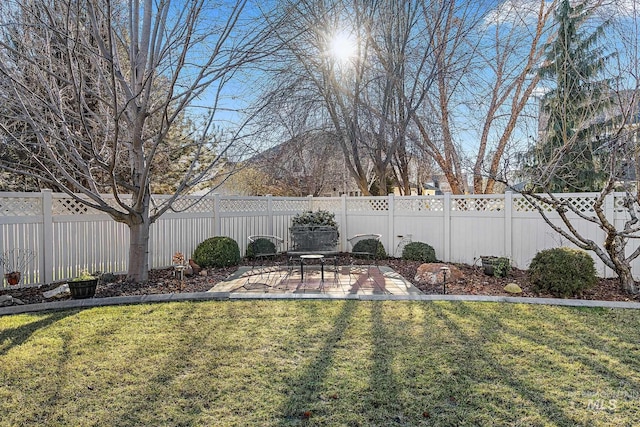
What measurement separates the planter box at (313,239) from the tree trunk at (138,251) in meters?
2.93

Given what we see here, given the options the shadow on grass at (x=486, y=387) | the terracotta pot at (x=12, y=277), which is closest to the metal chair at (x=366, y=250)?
the shadow on grass at (x=486, y=387)

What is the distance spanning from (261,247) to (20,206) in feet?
14.9

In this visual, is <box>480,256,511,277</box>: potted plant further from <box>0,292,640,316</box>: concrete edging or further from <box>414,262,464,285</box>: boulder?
<box>0,292,640,316</box>: concrete edging

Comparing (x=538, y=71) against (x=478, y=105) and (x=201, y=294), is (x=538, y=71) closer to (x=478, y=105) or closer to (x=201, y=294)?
(x=478, y=105)

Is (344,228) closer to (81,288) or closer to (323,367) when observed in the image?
(81,288)

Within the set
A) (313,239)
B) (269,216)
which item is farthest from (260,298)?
(269,216)

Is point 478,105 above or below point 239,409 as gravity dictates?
above

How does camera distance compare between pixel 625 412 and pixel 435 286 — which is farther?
pixel 435 286

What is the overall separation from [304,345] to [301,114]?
7994mm

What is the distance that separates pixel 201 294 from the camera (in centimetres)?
541

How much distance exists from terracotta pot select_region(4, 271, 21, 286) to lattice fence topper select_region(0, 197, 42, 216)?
901 mm

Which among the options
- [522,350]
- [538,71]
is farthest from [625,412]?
[538,71]

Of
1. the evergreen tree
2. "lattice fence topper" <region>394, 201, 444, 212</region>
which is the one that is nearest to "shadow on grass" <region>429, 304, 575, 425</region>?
the evergreen tree

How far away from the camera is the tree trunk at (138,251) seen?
A: 6.23m
